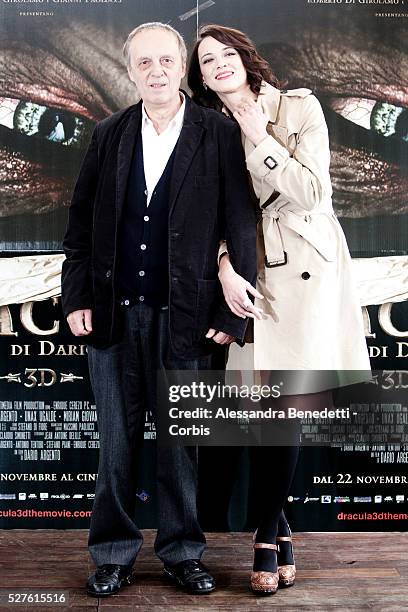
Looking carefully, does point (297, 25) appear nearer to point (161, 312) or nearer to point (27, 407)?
point (161, 312)

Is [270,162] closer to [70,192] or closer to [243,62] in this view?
[243,62]

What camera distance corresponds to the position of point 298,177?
2490 millimetres

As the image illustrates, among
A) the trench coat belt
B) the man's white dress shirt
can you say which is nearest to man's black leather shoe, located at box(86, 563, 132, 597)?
the trench coat belt

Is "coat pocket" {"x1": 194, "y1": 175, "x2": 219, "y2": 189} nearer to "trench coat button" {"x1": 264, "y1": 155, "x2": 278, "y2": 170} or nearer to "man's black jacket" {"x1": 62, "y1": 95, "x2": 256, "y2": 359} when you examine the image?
"man's black jacket" {"x1": 62, "y1": 95, "x2": 256, "y2": 359}

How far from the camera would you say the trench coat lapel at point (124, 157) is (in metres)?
2.55

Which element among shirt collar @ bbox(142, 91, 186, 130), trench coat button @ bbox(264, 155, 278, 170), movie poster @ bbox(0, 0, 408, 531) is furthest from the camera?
movie poster @ bbox(0, 0, 408, 531)

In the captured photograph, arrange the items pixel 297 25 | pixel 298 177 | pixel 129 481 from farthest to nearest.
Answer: pixel 297 25 < pixel 129 481 < pixel 298 177

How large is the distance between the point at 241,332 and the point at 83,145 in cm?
97

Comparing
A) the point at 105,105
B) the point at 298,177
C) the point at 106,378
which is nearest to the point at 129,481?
the point at 106,378

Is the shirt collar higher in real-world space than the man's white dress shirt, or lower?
higher

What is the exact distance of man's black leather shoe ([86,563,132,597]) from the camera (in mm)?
2584

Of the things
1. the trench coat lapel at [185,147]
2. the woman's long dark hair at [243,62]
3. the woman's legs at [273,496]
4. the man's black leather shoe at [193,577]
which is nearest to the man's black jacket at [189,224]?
the trench coat lapel at [185,147]

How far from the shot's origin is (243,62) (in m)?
2.69

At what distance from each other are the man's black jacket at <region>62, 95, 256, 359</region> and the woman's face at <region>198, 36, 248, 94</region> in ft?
0.33
